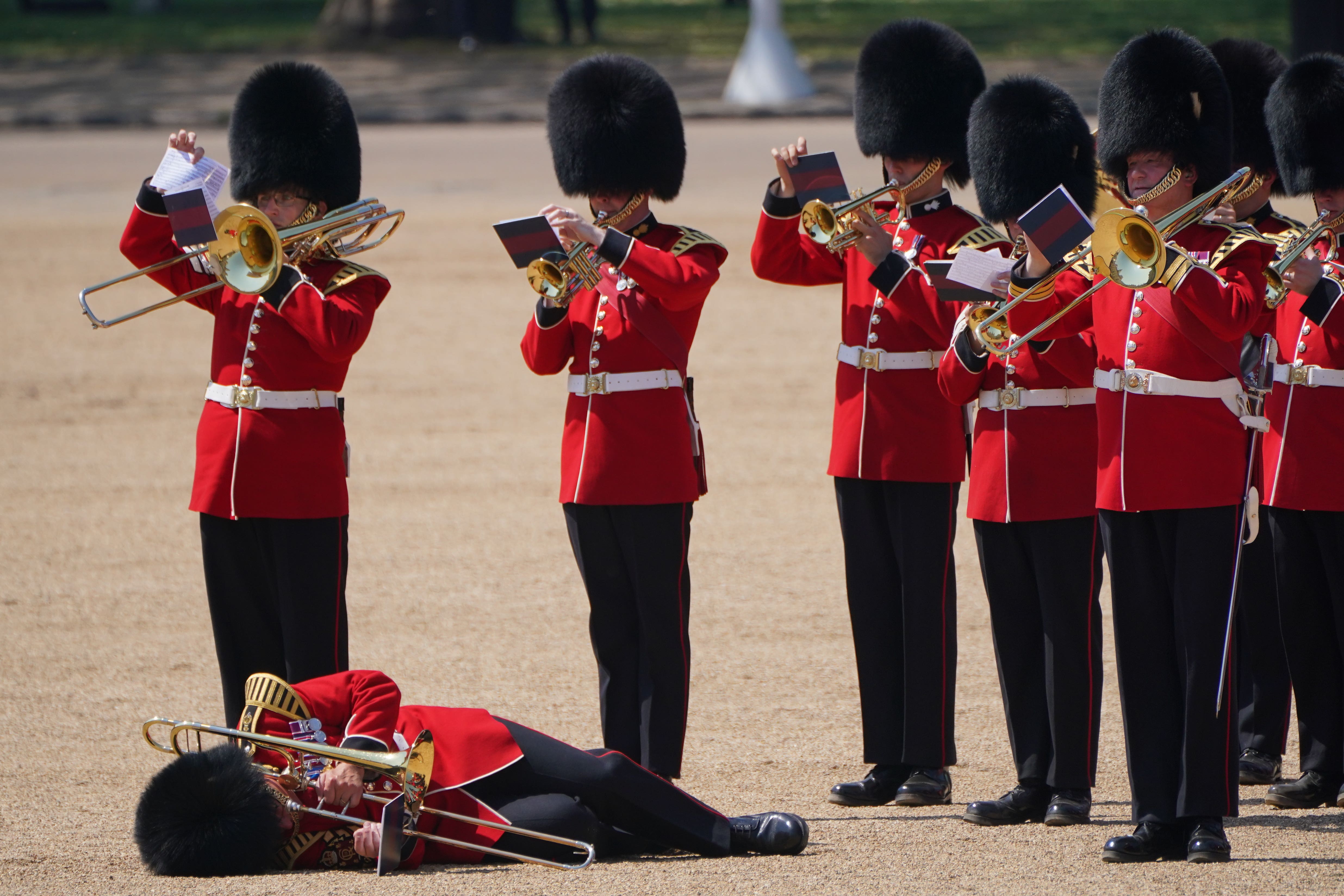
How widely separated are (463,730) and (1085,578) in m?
1.31

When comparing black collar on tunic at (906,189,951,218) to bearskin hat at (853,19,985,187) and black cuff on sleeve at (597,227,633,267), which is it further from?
black cuff on sleeve at (597,227,633,267)

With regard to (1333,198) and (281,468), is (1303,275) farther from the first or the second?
(281,468)

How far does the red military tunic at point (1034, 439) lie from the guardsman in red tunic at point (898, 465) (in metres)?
0.13

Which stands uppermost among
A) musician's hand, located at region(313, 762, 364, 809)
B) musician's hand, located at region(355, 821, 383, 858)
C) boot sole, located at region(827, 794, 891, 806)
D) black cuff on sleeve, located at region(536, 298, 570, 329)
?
black cuff on sleeve, located at region(536, 298, 570, 329)

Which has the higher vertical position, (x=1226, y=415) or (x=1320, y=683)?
(x=1226, y=415)

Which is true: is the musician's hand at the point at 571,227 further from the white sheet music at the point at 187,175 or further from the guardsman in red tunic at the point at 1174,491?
the guardsman in red tunic at the point at 1174,491

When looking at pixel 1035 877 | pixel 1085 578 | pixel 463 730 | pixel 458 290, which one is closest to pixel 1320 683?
pixel 1085 578

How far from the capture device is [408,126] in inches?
621

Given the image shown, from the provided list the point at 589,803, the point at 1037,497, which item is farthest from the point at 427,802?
the point at 1037,497

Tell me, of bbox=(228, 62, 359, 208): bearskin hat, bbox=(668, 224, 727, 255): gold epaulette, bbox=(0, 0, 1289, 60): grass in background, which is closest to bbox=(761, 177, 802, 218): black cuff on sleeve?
bbox=(668, 224, 727, 255): gold epaulette

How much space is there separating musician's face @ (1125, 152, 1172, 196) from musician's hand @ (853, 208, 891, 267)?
0.56 m

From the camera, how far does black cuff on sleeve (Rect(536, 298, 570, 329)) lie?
4090 mm

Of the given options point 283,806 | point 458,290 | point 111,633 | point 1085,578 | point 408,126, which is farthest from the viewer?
→ point 408,126

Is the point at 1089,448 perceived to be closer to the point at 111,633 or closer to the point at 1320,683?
the point at 1320,683
